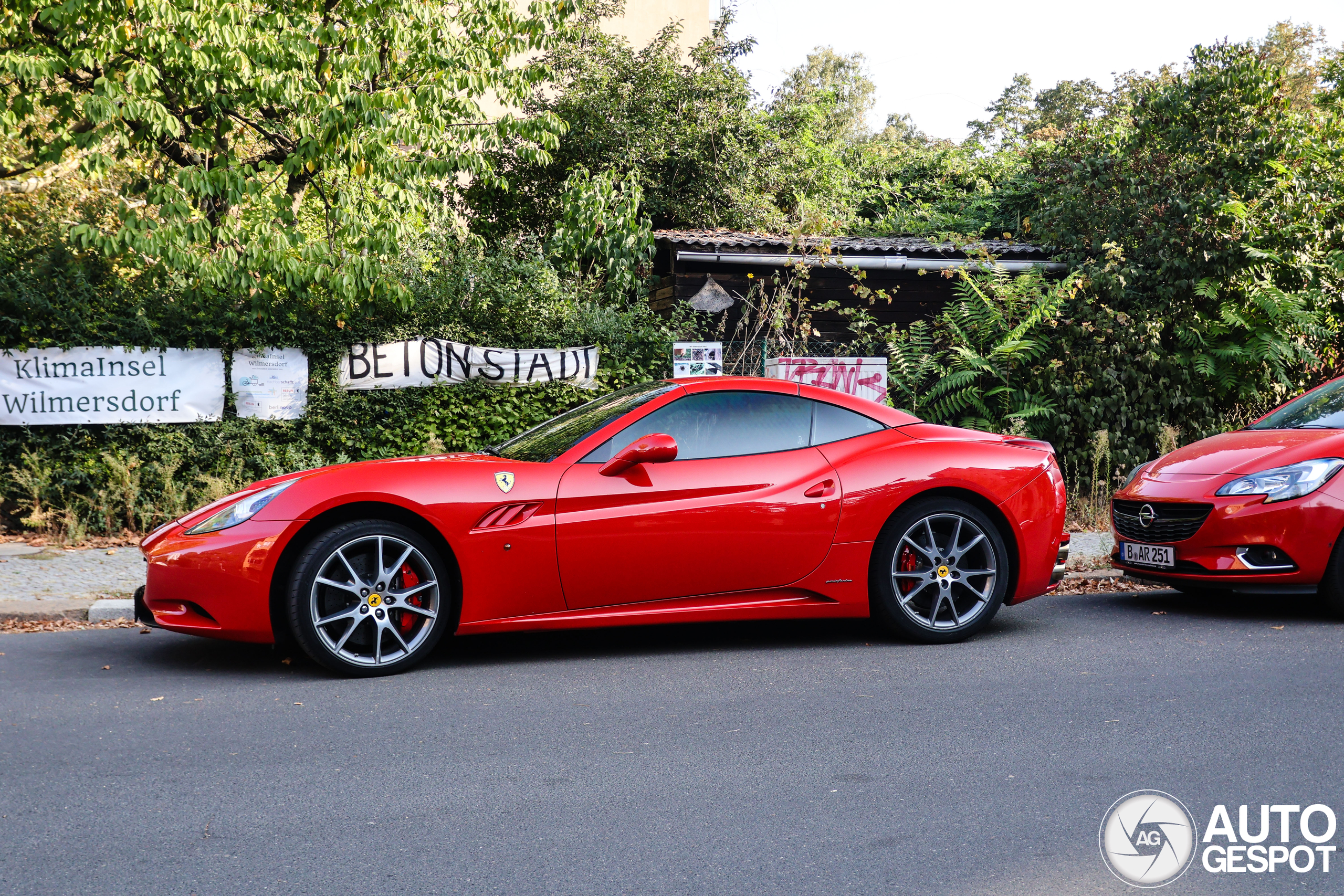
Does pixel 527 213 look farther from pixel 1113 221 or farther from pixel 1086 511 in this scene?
pixel 1086 511

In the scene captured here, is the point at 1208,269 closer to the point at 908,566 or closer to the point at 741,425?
the point at 908,566

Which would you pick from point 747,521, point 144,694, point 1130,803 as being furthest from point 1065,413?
point 144,694

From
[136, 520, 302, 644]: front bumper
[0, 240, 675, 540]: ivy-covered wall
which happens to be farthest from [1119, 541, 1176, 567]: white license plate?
[0, 240, 675, 540]: ivy-covered wall

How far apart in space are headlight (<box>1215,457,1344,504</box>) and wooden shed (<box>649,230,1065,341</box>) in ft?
22.3

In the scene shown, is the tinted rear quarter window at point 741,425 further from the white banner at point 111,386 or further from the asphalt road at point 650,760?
the white banner at point 111,386

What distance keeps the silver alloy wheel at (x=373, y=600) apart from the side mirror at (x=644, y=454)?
3.33ft

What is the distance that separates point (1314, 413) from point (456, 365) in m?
7.29

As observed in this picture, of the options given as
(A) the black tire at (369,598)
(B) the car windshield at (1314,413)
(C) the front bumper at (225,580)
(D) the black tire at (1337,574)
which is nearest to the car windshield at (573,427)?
(A) the black tire at (369,598)

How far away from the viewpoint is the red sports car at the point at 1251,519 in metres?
6.50

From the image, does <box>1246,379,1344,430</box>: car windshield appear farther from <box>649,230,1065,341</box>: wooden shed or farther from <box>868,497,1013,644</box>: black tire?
<box>649,230,1065,341</box>: wooden shed

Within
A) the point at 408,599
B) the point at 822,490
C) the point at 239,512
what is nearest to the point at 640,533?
the point at 822,490

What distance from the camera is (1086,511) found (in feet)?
34.9

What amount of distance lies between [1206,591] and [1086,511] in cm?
298

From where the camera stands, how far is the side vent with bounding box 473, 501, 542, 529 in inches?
209
